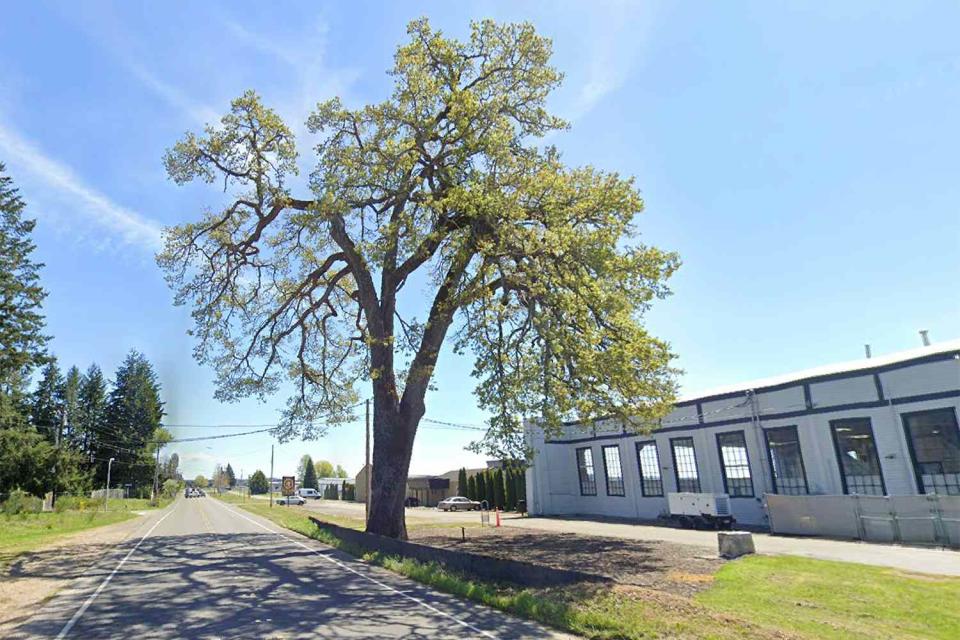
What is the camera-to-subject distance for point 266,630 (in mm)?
8422

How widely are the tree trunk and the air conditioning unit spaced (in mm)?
13059

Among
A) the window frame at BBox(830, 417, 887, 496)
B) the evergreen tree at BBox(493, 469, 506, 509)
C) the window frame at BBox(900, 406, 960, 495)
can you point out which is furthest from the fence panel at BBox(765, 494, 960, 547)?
the evergreen tree at BBox(493, 469, 506, 509)

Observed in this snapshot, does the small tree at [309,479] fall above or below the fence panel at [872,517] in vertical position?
above

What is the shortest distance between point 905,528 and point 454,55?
21.3 meters

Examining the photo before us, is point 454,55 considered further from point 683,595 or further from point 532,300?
point 683,595

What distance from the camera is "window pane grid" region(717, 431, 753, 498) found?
24812mm

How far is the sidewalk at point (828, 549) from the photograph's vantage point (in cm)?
1323

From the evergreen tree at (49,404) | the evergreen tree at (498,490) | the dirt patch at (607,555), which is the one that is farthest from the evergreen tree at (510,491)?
the evergreen tree at (49,404)

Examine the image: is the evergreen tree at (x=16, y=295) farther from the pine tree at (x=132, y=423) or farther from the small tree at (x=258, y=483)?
the small tree at (x=258, y=483)

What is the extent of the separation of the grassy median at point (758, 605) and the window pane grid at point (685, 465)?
14406 mm

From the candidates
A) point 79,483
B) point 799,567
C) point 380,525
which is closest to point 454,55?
point 380,525

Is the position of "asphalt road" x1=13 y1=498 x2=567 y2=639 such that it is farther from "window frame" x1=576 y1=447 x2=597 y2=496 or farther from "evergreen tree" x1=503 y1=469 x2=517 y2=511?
"evergreen tree" x1=503 y1=469 x2=517 y2=511

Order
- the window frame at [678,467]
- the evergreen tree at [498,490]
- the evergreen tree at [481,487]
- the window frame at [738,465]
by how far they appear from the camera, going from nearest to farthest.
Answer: the window frame at [738,465] < the window frame at [678,467] < the evergreen tree at [498,490] < the evergreen tree at [481,487]

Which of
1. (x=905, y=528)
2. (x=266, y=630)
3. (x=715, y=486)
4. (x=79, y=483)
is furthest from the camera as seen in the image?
(x=79, y=483)
